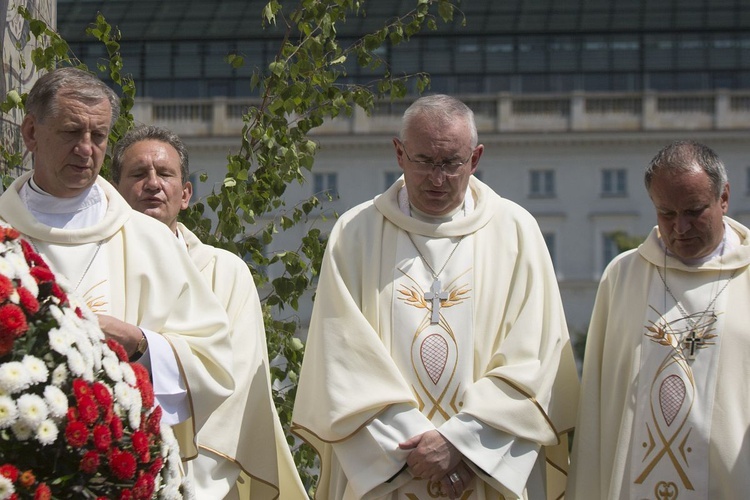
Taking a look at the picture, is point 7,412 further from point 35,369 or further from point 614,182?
point 614,182

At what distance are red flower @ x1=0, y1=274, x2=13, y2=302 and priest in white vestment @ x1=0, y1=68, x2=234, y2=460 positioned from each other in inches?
39.3

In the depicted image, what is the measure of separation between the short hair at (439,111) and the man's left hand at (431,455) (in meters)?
1.15

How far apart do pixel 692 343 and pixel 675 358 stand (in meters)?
0.09

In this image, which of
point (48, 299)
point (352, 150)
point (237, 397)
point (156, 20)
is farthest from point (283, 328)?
point (156, 20)

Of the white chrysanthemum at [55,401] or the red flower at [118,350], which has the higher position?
the red flower at [118,350]

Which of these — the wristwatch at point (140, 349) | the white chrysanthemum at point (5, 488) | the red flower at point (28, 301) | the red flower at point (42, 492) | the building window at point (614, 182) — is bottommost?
the building window at point (614, 182)

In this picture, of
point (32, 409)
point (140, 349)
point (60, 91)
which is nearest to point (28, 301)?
point (32, 409)

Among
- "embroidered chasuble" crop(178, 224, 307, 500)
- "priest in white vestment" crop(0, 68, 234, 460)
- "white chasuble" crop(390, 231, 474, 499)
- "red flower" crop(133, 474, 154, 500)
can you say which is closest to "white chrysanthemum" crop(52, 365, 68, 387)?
"red flower" crop(133, 474, 154, 500)

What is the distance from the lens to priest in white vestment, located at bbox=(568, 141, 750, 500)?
5906mm

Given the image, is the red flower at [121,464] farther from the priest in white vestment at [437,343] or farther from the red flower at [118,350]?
the priest in white vestment at [437,343]

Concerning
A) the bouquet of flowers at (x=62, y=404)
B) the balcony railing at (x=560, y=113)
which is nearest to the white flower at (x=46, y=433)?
the bouquet of flowers at (x=62, y=404)

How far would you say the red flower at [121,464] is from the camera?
413 centimetres

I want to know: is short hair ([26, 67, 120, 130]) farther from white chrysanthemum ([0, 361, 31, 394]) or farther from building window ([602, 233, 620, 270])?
building window ([602, 233, 620, 270])

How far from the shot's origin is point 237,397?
238 inches
